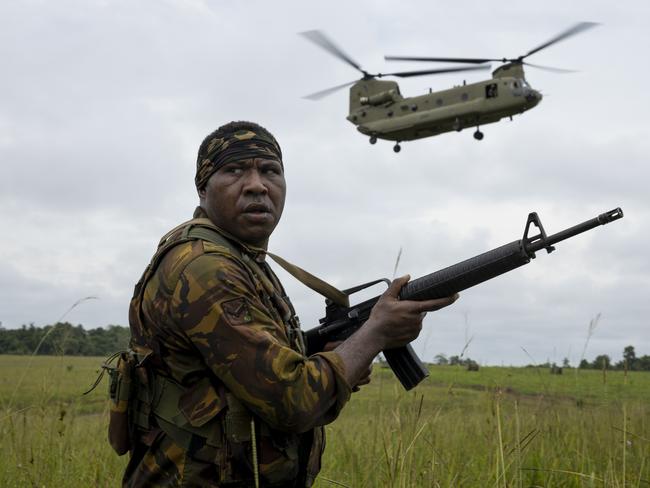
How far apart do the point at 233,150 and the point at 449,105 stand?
26777mm

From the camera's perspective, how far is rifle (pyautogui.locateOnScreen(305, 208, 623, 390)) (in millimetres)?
2668

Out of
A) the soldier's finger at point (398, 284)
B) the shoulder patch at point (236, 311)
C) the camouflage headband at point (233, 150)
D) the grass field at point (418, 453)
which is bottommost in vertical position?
the grass field at point (418, 453)

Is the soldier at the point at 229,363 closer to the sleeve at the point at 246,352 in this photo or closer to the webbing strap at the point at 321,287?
the sleeve at the point at 246,352

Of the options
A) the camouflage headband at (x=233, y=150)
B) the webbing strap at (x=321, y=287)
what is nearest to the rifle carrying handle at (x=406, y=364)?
the webbing strap at (x=321, y=287)

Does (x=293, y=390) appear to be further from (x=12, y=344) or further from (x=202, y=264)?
(x=12, y=344)

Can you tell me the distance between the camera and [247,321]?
2.06 m

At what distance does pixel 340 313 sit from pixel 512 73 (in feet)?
91.3

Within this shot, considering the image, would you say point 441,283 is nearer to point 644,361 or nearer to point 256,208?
point 256,208

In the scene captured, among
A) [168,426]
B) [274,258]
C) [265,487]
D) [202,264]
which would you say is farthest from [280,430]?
[274,258]

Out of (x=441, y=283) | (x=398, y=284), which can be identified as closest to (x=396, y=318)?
(x=398, y=284)

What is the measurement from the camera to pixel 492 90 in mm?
27391

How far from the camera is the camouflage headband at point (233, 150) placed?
2555 mm

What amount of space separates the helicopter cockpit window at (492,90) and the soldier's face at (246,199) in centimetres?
2627

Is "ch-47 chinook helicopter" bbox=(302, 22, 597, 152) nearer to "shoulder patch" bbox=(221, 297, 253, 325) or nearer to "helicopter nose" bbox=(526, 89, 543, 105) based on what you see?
"helicopter nose" bbox=(526, 89, 543, 105)
